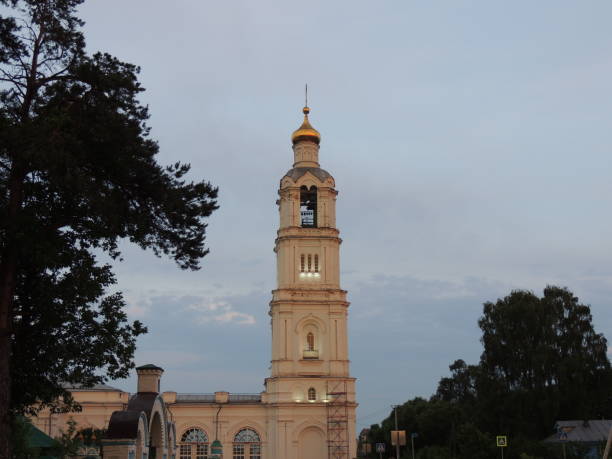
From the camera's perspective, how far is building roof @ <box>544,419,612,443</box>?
45366 mm

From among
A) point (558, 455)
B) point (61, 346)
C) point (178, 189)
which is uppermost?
point (178, 189)

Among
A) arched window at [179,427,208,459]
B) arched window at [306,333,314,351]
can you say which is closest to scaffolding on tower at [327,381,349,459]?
arched window at [306,333,314,351]

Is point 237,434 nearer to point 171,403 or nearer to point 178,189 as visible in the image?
point 171,403

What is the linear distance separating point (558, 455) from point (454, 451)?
69.7ft

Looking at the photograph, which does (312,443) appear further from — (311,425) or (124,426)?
(124,426)

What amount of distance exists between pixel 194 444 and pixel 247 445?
3912 millimetres

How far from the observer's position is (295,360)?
5884 centimetres

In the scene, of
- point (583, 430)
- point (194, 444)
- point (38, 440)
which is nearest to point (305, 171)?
point (194, 444)

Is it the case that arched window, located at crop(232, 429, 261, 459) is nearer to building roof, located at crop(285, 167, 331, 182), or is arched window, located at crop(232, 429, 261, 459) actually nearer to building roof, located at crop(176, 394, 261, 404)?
building roof, located at crop(176, 394, 261, 404)

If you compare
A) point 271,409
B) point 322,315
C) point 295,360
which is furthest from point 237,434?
point 322,315

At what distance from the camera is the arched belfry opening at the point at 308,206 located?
205 ft

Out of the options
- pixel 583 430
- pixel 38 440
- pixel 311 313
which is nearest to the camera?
pixel 38 440

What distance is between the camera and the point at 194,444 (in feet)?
193

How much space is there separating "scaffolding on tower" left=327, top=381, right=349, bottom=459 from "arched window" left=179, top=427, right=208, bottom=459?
9.27 meters
